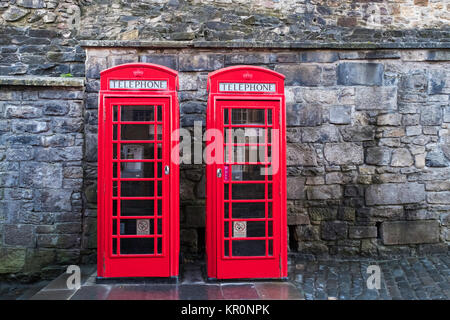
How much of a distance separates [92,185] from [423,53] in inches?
199

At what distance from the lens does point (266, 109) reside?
13.2 ft

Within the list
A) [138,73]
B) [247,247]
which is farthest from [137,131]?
[247,247]

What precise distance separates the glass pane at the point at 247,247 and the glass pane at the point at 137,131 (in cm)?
155

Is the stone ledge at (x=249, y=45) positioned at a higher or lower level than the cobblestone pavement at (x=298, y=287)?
higher

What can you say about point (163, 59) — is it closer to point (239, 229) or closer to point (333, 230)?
point (239, 229)

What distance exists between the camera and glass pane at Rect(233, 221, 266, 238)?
4.08 meters

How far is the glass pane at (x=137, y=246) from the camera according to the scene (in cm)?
401

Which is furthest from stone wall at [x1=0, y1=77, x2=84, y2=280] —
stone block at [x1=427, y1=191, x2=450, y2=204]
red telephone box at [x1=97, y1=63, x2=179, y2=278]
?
stone block at [x1=427, y1=191, x2=450, y2=204]

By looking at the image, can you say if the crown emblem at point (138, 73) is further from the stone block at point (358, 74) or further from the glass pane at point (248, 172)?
the stone block at point (358, 74)

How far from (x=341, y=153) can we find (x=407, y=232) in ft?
4.83

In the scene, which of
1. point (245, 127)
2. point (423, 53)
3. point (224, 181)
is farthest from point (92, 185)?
point (423, 53)

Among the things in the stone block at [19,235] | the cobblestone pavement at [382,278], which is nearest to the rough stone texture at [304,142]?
the stone block at [19,235]

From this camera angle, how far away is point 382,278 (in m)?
4.31

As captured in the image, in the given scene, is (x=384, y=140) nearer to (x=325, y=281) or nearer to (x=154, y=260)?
(x=325, y=281)
